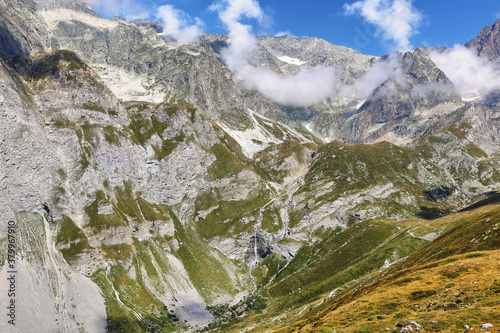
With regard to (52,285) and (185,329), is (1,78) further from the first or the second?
(185,329)

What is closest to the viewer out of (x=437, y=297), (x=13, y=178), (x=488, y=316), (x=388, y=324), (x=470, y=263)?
(x=488, y=316)

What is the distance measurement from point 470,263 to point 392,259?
149 meters

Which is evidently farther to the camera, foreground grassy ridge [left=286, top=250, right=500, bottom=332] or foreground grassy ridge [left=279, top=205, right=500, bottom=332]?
foreground grassy ridge [left=279, top=205, right=500, bottom=332]

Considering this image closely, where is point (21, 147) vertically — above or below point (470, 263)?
above

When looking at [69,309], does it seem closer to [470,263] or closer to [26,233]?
[26,233]

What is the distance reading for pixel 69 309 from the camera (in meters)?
153

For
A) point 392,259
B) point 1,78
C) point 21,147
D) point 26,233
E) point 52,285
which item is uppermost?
point 1,78

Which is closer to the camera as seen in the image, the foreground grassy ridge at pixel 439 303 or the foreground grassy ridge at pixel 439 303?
the foreground grassy ridge at pixel 439 303

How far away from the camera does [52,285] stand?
513 ft

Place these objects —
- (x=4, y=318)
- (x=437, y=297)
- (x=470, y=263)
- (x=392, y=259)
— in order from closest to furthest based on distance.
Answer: (x=437, y=297) → (x=470, y=263) → (x=4, y=318) → (x=392, y=259)

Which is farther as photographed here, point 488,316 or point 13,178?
point 13,178

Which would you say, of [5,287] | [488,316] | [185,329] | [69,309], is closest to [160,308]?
[185,329]

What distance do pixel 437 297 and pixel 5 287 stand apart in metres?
168

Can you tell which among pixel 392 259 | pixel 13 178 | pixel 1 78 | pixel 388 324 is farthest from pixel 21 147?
pixel 392 259
